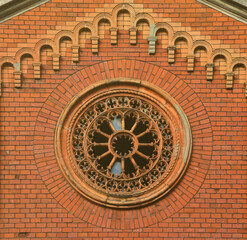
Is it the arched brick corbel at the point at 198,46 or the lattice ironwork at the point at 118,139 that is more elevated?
the arched brick corbel at the point at 198,46

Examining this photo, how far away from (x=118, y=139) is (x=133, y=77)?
1392mm

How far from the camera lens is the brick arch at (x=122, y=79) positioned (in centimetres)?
1781

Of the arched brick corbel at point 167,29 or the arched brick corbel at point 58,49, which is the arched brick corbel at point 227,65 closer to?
the arched brick corbel at point 167,29

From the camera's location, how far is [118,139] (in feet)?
61.0

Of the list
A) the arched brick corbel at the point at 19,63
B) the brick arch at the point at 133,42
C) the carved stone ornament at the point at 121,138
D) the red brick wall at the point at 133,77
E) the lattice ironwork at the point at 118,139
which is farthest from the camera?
the brick arch at the point at 133,42

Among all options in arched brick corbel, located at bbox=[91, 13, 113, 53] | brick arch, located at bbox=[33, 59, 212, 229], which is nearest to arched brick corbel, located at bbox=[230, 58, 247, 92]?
brick arch, located at bbox=[33, 59, 212, 229]

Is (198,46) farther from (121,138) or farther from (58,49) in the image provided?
(58,49)

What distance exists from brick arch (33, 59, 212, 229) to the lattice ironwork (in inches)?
16.7

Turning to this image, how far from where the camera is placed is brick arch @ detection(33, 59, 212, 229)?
17.8 m

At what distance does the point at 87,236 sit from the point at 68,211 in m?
0.65

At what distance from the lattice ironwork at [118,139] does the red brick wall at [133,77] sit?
475 mm

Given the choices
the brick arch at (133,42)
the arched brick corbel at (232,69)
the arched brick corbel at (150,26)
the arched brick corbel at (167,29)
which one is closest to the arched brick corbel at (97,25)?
the brick arch at (133,42)

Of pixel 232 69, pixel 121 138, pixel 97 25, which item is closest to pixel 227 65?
pixel 232 69

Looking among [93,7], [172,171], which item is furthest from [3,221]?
[93,7]
